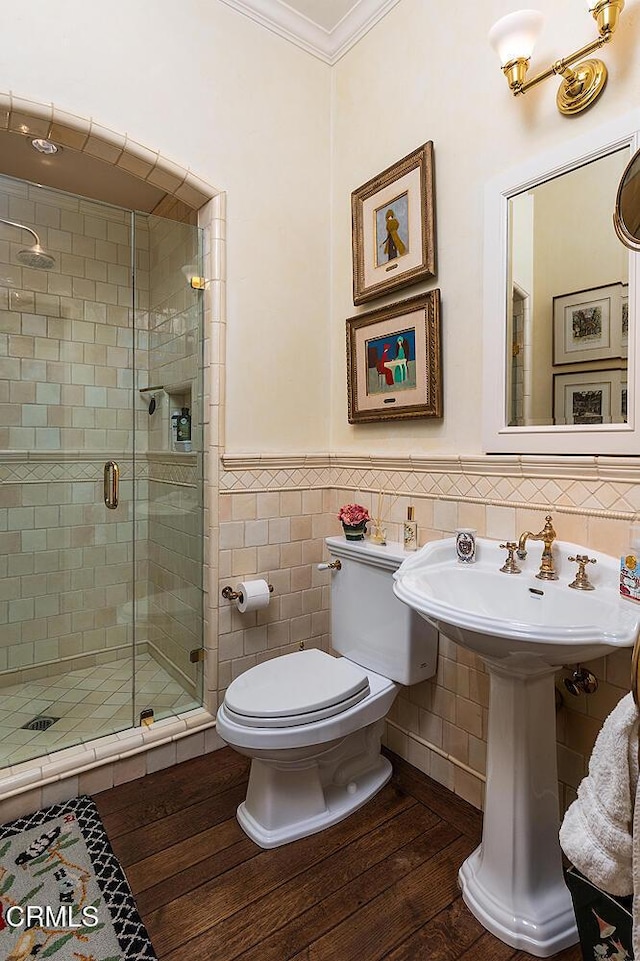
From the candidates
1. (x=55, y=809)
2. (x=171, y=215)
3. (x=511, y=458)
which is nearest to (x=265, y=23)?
(x=171, y=215)

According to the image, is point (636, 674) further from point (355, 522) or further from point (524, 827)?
point (355, 522)

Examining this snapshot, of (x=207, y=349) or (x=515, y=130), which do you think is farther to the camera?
(x=207, y=349)

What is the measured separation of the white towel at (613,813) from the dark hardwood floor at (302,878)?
1.98 ft

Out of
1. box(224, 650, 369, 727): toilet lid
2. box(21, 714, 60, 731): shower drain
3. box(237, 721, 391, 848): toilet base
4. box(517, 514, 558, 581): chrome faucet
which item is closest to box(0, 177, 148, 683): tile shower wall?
box(21, 714, 60, 731): shower drain

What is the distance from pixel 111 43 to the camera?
168cm

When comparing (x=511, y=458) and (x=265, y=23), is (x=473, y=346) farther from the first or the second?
(x=265, y=23)

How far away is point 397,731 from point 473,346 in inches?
57.1

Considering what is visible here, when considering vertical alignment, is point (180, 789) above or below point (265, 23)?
below

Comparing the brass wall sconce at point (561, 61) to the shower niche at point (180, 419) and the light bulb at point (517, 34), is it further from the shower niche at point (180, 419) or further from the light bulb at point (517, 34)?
the shower niche at point (180, 419)

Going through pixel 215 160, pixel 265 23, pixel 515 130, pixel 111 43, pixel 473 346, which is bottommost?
pixel 473 346

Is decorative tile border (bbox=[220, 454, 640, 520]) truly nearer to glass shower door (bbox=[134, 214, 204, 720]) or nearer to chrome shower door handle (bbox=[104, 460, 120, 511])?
glass shower door (bbox=[134, 214, 204, 720])

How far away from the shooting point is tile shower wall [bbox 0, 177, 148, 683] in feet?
7.04

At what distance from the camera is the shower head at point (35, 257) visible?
2.07 metres

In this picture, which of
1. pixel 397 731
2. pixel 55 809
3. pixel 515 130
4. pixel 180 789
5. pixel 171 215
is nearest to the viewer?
pixel 515 130
